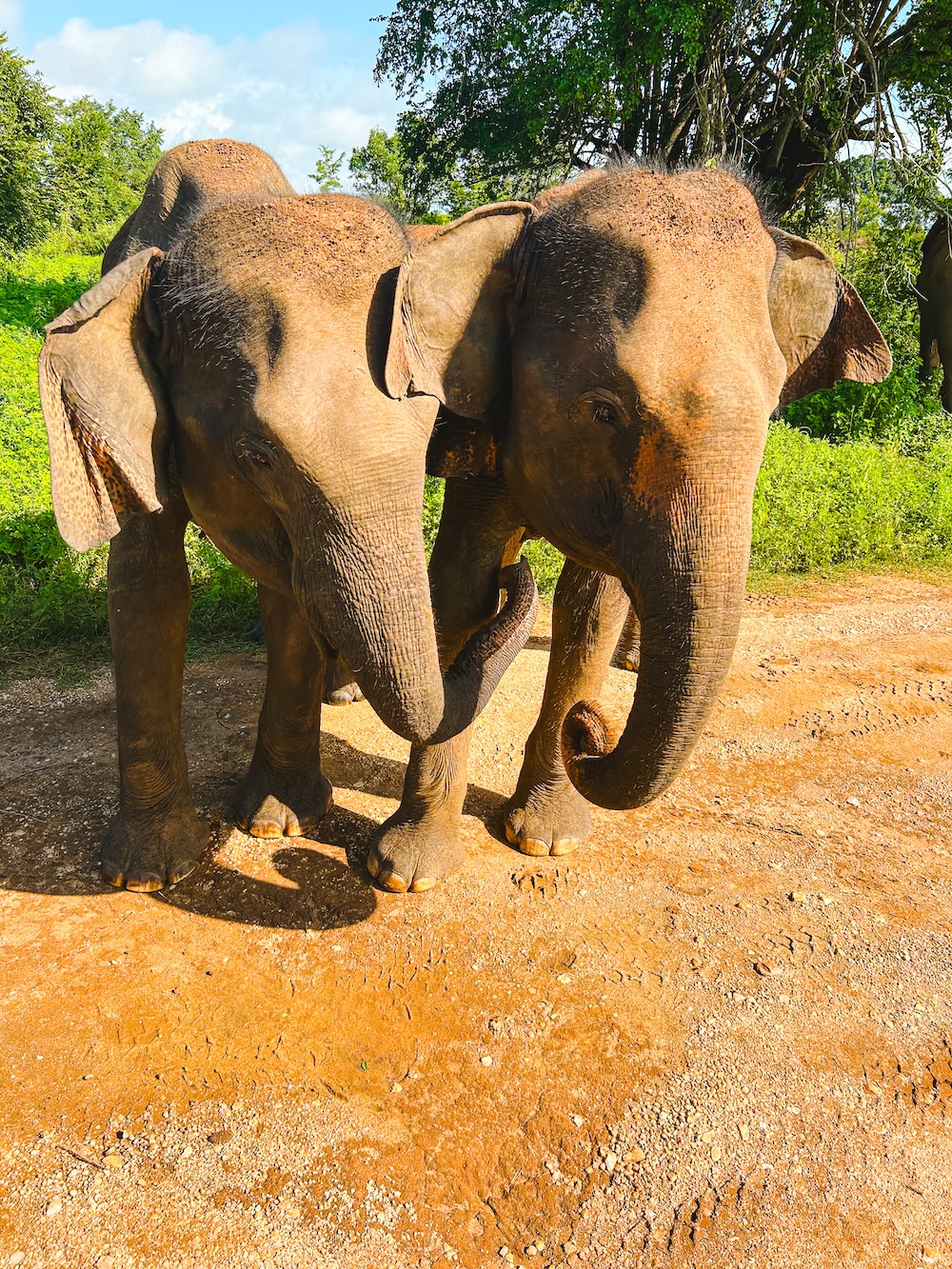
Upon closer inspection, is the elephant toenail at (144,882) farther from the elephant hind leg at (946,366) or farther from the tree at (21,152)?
the tree at (21,152)

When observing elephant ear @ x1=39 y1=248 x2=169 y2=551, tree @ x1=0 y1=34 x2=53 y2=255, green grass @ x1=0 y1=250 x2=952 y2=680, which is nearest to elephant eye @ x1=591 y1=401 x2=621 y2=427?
elephant ear @ x1=39 y1=248 x2=169 y2=551

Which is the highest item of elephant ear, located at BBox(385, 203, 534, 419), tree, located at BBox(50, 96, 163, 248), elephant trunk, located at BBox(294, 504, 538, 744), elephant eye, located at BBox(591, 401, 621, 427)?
tree, located at BBox(50, 96, 163, 248)

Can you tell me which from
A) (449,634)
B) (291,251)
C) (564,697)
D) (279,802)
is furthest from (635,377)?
(279,802)

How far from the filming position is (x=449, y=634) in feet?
10.8

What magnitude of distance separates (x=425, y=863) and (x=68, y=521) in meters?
1.68

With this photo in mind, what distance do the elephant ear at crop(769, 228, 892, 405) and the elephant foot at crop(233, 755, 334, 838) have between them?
230cm

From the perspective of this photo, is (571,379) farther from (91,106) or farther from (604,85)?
(91,106)

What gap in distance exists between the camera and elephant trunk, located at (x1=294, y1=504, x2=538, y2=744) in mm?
2225

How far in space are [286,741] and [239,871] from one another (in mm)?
519

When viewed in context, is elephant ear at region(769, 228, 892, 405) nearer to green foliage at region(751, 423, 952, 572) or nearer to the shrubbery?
the shrubbery

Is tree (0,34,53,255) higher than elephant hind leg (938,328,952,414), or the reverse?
tree (0,34,53,255)

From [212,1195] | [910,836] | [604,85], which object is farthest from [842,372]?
[604,85]

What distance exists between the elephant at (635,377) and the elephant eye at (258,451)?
0.33 metres

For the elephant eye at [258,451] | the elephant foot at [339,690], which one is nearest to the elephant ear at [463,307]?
the elephant eye at [258,451]
